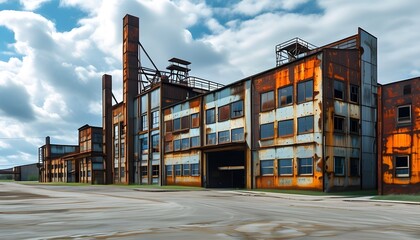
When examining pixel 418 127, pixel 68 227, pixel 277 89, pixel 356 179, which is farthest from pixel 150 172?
pixel 68 227

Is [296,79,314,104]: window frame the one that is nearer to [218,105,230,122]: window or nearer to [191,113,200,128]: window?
[218,105,230,122]: window

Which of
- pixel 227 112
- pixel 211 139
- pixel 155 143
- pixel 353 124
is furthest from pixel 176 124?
pixel 353 124

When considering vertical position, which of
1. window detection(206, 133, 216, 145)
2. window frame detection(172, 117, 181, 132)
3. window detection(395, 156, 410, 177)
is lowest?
window detection(395, 156, 410, 177)

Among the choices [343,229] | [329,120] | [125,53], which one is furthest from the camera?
[125,53]

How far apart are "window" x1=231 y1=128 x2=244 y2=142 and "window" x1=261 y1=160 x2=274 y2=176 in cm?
413

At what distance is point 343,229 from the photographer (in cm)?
1064

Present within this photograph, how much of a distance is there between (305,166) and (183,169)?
63.9 feet

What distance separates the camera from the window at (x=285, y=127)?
115 ft

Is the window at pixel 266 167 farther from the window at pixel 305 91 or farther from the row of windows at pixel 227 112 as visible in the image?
the window at pixel 305 91

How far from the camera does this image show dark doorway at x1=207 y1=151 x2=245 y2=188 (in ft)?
148

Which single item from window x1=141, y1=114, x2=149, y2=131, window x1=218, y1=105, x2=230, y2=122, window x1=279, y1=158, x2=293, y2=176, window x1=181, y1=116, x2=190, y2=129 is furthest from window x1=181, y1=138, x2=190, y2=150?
window x1=279, y1=158, x2=293, y2=176

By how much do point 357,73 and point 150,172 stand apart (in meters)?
30.8

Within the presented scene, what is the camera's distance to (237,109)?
4144 cm

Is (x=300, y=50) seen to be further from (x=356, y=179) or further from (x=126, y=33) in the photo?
(x=126, y=33)
